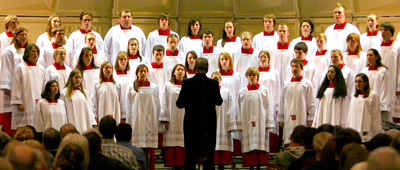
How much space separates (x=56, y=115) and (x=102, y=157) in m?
3.80

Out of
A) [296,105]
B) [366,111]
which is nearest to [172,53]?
[296,105]

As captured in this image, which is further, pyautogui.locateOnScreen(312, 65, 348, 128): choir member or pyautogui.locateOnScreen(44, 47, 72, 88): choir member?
pyautogui.locateOnScreen(44, 47, 72, 88): choir member

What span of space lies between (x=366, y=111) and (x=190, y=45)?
3.24 metres

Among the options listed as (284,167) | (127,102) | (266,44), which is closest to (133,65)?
(127,102)

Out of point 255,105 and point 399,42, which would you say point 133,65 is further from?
point 399,42

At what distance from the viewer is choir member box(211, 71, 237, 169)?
9820mm

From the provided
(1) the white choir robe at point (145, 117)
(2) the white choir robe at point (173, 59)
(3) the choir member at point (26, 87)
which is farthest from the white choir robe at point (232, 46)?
(3) the choir member at point (26, 87)

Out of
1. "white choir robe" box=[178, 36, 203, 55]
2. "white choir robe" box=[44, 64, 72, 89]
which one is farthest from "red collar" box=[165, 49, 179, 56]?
"white choir robe" box=[44, 64, 72, 89]

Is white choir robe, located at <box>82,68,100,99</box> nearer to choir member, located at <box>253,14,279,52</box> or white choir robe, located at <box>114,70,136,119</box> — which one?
white choir robe, located at <box>114,70,136,119</box>

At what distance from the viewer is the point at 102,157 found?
567 cm

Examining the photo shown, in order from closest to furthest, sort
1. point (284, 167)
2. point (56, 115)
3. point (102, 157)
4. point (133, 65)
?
point (102, 157)
point (284, 167)
point (56, 115)
point (133, 65)

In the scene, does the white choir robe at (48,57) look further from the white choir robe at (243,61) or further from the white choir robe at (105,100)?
the white choir robe at (243,61)

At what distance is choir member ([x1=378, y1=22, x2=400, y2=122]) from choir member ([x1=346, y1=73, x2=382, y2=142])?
990 mm

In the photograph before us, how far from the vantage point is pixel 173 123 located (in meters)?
9.87
